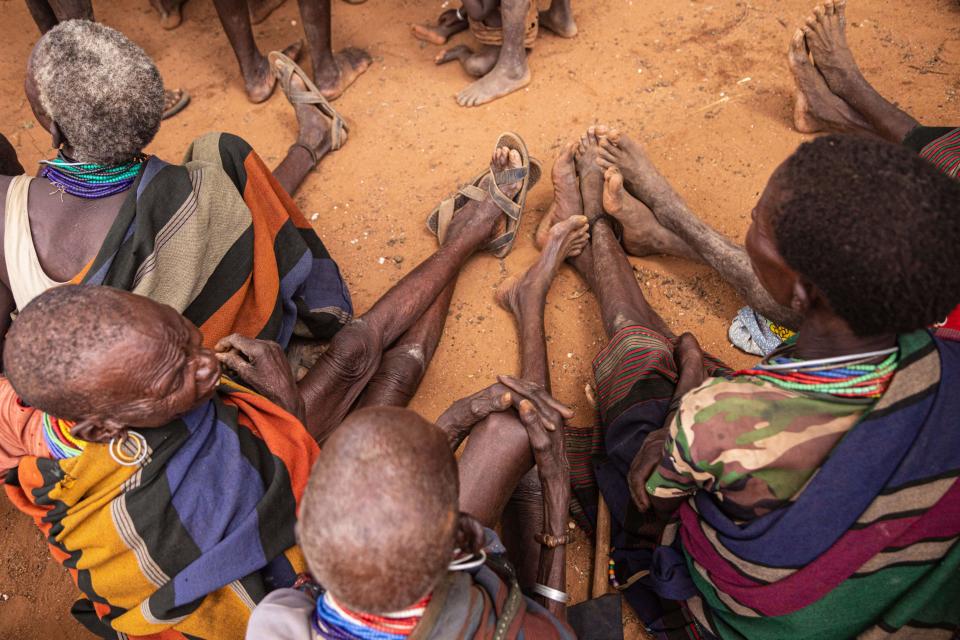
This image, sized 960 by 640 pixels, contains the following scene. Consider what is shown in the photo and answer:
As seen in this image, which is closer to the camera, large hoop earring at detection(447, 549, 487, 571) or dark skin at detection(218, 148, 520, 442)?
large hoop earring at detection(447, 549, 487, 571)

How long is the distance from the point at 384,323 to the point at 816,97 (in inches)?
87.8

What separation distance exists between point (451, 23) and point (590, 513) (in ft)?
10.1

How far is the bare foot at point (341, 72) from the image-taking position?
12.8 feet

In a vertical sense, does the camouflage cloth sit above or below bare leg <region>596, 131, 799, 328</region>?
above

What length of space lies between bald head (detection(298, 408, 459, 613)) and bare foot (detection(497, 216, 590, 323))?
172cm

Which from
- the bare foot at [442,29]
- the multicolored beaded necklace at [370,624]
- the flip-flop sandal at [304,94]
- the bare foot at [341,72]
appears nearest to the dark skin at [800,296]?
the multicolored beaded necklace at [370,624]

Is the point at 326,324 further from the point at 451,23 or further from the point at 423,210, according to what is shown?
the point at 451,23

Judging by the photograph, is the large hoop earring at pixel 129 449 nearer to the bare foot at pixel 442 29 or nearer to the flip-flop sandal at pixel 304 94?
the flip-flop sandal at pixel 304 94

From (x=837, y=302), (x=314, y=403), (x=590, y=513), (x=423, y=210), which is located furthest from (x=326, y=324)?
(x=837, y=302)

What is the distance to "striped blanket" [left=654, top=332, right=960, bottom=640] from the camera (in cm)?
139

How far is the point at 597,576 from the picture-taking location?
217cm

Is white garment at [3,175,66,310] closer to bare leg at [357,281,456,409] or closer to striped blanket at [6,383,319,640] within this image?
striped blanket at [6,383,319,640]

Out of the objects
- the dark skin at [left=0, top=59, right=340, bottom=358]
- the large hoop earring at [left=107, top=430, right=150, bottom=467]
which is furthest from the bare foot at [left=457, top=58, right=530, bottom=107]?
the large hoop earring at [left=107, top=430, right=150, bottom=467]

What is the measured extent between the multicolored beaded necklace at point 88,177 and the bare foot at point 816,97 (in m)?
2.80
